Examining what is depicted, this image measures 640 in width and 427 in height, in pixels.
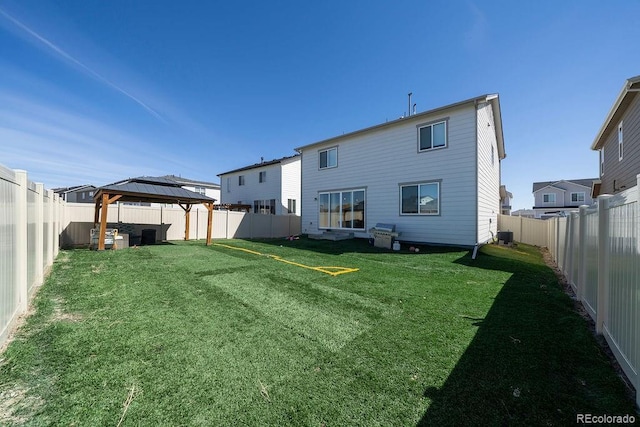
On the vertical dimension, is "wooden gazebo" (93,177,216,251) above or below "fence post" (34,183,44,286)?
above

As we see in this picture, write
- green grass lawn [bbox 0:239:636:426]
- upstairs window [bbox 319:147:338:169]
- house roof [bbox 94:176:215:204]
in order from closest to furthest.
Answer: green grass lawn [bbox 0:239:636:426] → house roof [bbox 94:176:215:204] → upstairs window [bbox 319:147:338:169]

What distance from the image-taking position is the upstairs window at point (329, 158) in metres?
14.3

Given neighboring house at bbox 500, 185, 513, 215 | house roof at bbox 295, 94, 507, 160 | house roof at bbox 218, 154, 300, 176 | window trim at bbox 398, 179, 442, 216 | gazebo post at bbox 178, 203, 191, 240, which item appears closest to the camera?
house roof at bbox 295, 94, 507, 160

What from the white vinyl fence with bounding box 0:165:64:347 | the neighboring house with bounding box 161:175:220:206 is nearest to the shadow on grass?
the white vinyl fence with bounding box 0:165:64:347

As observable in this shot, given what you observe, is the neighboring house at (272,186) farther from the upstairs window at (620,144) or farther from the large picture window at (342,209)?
the upstairs window at (620,144)

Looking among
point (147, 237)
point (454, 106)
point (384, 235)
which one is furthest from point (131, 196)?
point (454, 106)

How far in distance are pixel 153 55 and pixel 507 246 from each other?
57.6 feet

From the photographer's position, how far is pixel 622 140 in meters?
9.80

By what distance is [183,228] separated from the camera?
14016 millimetres

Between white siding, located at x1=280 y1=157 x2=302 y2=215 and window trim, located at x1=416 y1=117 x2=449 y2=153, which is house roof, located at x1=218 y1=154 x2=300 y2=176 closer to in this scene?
white siding, located at x1=280 y1=157 x2=302 y2=215

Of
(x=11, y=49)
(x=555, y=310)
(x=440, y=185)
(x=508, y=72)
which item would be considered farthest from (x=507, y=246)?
(x=11, y=49)

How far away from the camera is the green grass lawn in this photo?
1.88m

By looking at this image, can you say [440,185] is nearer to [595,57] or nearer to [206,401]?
[595,57]

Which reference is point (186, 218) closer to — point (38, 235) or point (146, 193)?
point (146, 193)
